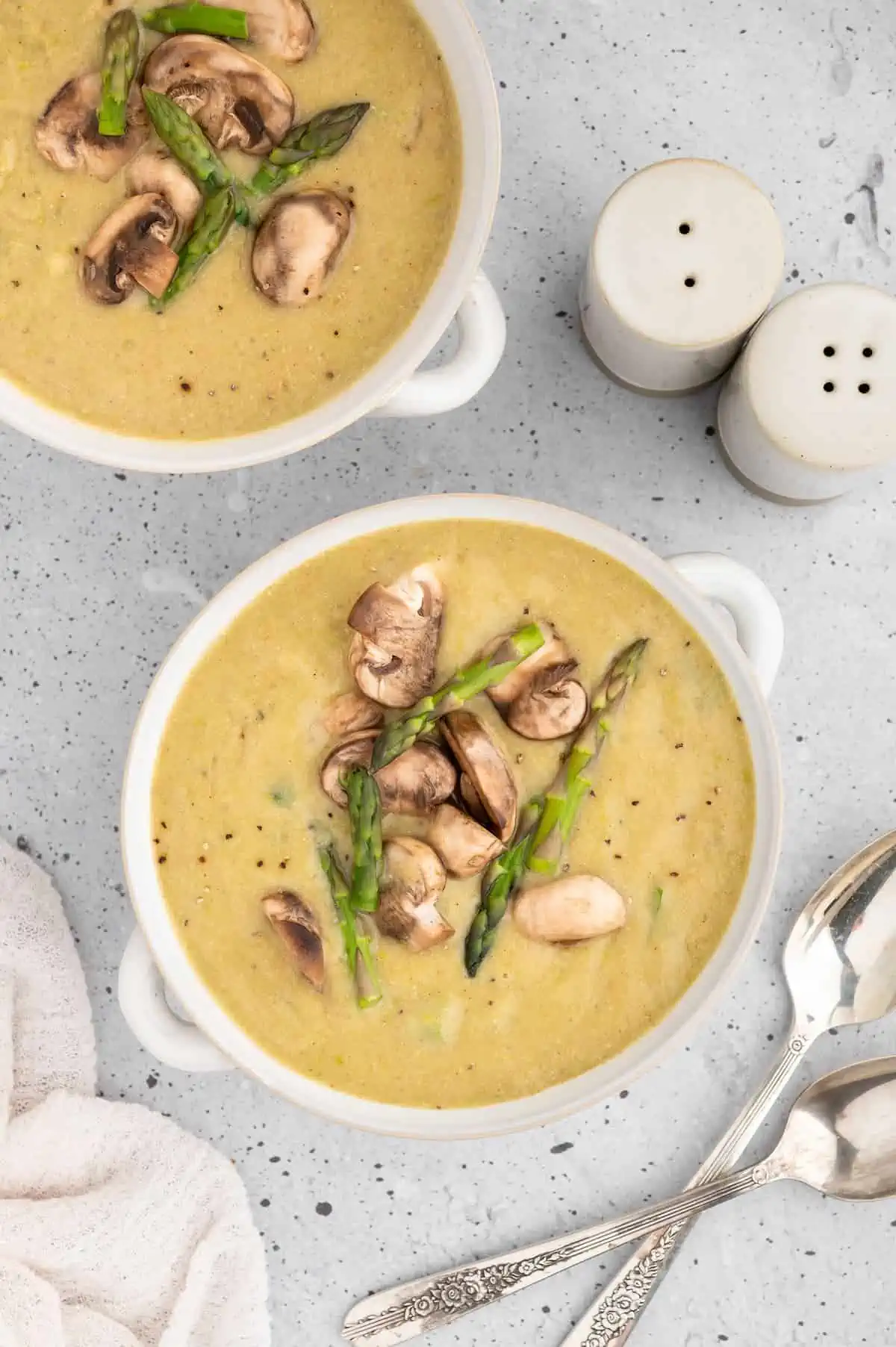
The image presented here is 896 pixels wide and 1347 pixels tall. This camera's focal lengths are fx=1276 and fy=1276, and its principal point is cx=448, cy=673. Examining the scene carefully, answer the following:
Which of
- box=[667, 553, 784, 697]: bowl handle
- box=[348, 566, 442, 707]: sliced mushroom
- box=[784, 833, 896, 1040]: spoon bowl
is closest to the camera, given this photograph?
box=[348, 566, 442, 707]: sliced mushroom

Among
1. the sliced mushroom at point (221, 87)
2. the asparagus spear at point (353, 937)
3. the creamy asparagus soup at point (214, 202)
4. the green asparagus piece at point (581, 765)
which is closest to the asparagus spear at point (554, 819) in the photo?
the green asparagus piece at point (581, 765)

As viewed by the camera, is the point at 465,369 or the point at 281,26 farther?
the point at 465,369

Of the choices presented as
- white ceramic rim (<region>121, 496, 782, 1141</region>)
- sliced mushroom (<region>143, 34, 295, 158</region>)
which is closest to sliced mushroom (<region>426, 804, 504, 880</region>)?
white ceramic rim (<region>121, 496, 782, 1141</region>)

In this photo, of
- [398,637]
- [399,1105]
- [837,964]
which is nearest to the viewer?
[398,637]

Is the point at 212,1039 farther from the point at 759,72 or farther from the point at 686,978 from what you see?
the point at 759,72

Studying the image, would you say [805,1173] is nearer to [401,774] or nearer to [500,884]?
[500,884]

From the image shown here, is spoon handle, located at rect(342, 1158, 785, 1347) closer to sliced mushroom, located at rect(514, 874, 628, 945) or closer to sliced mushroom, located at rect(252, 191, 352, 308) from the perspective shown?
sliced mushroom, located at rect(514, 874, 628, 945)

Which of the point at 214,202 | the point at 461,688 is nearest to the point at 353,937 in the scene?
the point at 461,688
